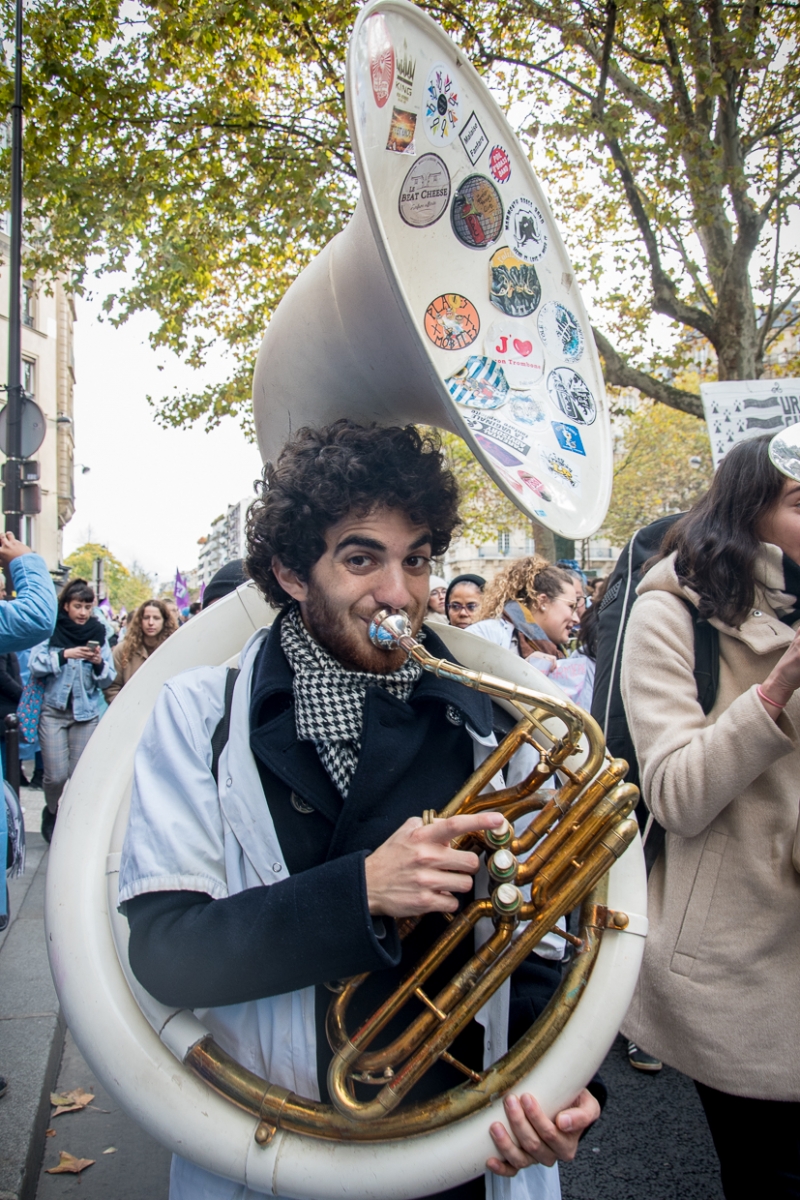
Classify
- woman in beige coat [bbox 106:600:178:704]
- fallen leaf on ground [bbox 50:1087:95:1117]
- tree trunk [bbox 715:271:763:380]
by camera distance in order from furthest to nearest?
tree trunk [bbox 715:271:763:380] < woman in beige coat [bbox 106:600:178:704] < fallen leaf on ground [bbox 50:1087:95:1117]

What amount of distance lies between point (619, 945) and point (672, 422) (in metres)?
25.2

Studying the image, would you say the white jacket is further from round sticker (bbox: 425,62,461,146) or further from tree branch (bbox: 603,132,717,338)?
tree branch (bbox: 603,132,717,338)

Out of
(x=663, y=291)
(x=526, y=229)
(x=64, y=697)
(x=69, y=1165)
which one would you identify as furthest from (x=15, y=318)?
(x=526, y=229)

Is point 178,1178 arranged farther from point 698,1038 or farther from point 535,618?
point 535,618

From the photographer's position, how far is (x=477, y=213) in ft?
5.12

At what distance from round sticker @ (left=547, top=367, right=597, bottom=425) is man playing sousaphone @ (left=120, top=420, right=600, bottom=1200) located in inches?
10.6

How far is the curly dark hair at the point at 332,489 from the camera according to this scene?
1.43 metres

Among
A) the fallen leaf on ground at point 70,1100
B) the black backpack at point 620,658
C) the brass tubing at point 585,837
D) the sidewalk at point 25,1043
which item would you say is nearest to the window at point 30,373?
the sidewalk at point 25,1043

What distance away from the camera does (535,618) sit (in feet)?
14.0

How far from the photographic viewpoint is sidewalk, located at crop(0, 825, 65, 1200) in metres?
2.40

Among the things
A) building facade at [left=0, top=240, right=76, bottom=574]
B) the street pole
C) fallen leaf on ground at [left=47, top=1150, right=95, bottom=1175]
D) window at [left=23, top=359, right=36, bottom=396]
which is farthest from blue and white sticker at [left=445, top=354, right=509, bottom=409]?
window at [left=23, top=359, right=36, bottom=396]

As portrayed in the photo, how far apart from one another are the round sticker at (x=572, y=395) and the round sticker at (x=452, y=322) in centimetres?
18

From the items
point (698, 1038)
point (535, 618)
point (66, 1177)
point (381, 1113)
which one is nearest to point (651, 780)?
point (698, 1038)

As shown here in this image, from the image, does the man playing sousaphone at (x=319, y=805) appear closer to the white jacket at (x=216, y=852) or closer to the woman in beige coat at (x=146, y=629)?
the white jacket at (x=216, y=852)
